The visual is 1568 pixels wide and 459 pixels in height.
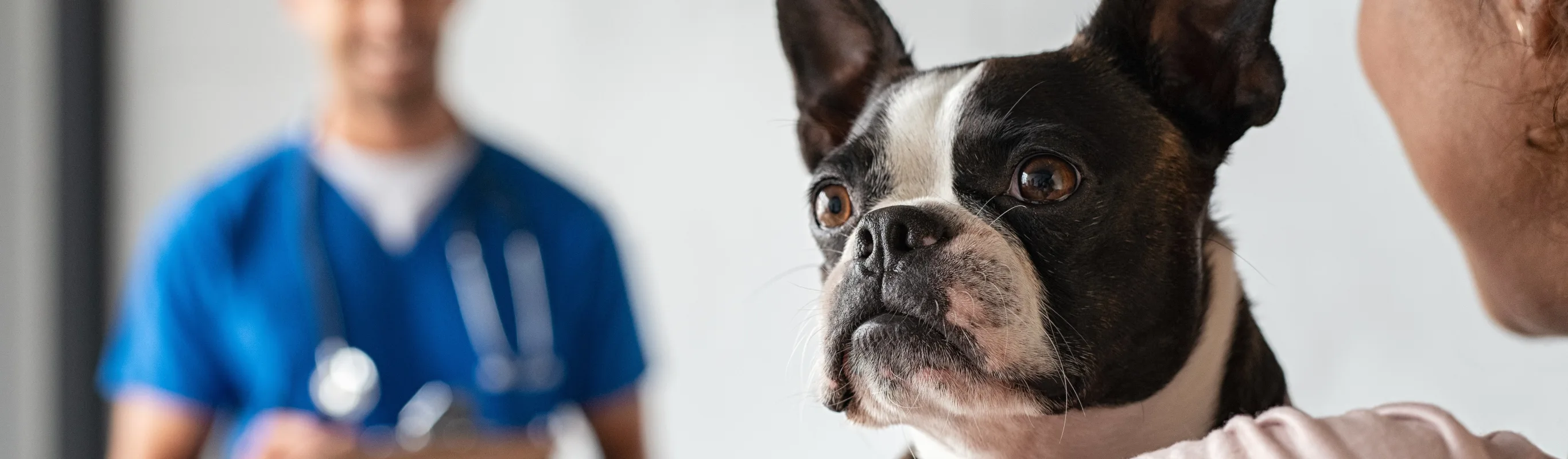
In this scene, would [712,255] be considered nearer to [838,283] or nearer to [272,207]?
[272,207]

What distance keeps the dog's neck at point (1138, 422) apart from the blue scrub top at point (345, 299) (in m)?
0.95

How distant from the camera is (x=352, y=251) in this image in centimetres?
136

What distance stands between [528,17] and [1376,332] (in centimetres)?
133

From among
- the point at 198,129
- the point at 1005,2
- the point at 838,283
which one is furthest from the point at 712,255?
the point at 198,129

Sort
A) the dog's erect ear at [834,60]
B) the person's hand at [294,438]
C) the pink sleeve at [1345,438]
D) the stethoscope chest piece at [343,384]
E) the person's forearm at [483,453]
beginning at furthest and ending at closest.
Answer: the stethoscope chest piece at [343,384]
the person's hand at [294,438]
the person's forearm at [483,453]
the dog's erect ear at [834,60]
the pink sleeve at [1345,438]

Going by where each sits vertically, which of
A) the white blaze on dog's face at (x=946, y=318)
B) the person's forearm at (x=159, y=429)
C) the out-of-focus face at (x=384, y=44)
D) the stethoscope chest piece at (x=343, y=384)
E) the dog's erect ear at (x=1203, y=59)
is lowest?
the person's forearm at (x=159, y=429)

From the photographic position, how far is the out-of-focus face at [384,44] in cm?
137

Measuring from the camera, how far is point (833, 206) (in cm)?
55

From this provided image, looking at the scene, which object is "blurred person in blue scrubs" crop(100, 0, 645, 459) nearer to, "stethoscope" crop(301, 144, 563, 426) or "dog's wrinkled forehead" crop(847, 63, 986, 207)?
"stethoscope" crop(301, 144, 563, 426)

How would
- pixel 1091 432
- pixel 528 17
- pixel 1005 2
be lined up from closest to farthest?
pixel 1091 432, pixel 1005 2, pixel 528 17

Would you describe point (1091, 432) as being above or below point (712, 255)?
above

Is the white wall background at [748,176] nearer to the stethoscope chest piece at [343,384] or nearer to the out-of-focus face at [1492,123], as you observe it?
the out-of-focus face at [1492,123]

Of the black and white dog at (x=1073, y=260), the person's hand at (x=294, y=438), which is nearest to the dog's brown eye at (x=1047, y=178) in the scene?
the black and white dog at (x=1073, y=260)

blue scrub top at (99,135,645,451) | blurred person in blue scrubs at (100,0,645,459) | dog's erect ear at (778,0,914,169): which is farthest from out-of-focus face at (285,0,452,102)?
dog's erect ear at (778,0,914,169)
